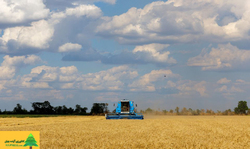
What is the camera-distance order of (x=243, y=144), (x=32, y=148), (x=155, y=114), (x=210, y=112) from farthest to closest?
1. (x=210, y=112)
2. (x=155, y=114)
3. (x=243, y=144)
4. (x=32, y=148)

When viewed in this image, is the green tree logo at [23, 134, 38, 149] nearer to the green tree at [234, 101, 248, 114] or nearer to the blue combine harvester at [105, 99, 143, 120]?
the blue combine harvester at [105, 99, 143, 120]

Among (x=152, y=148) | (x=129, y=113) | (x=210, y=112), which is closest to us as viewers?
(x=152, y=148)

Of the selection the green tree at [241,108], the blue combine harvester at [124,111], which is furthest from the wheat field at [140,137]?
the green tree at [241,108]

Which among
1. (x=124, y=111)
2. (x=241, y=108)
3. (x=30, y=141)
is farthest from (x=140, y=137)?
(x=241, y=108)

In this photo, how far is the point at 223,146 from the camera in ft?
59.1

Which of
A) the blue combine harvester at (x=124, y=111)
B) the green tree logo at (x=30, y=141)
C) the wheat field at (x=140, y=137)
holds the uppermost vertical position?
the blue combine harvester at (x=124, y=111)

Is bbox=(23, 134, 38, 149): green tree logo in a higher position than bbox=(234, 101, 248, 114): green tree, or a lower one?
lower

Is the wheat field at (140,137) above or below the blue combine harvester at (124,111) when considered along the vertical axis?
below

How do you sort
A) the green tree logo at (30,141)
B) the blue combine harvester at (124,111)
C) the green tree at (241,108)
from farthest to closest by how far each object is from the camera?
the green tree at (241,108), the blue combine harvester at (124,111), the green tree logo at (30,141)

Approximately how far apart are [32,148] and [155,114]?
68697 millimetres

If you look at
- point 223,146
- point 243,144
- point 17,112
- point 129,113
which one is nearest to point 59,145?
point 223,146

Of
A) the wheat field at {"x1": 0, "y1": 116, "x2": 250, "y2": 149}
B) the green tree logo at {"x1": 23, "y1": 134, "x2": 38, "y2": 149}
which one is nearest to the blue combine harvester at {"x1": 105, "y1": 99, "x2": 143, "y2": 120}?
the wheat field at {"x1": 0, "y1": 116, "x2": 250, "y2": 149}

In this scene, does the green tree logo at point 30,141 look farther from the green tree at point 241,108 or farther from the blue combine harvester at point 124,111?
the green tree at point 241,108

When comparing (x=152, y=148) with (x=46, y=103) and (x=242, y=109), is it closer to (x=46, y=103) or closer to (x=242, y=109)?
(x=242, y=109)
